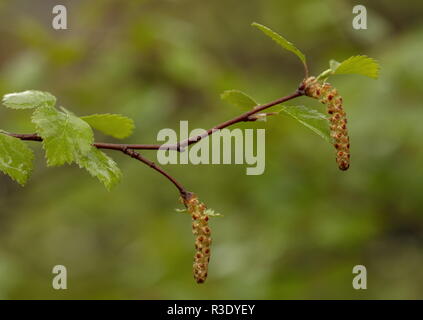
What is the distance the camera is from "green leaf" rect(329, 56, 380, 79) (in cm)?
136

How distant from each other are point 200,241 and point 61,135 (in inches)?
12.9

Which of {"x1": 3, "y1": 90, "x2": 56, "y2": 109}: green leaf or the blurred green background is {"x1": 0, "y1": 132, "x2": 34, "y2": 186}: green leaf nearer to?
{"x1": 3, "y1": 90, "x2": 56, "y2": 109}: green leaf

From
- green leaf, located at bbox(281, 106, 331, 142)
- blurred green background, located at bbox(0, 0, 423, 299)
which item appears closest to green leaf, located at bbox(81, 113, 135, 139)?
green leaf, located at bbox(281, 106, 331, 142)

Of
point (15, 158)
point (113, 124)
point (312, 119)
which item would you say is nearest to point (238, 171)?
point (113, 124)

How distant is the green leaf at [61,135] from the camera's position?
49.0 inches

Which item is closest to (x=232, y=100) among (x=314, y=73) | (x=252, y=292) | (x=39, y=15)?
(x=252, y=292)

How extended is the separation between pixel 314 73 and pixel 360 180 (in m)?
1.10

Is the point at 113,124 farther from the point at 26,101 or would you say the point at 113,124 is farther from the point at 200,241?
the point at 200,241

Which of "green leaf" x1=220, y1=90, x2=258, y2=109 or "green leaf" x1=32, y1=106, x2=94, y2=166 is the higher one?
"green leaf" x1=220, y1=90, x2=258, y2=109

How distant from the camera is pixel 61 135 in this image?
4.15 feet

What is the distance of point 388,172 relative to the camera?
3.56 m

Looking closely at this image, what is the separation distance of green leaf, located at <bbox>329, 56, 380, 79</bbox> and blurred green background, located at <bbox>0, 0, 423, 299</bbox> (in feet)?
5.52

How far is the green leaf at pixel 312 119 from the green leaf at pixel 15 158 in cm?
50
